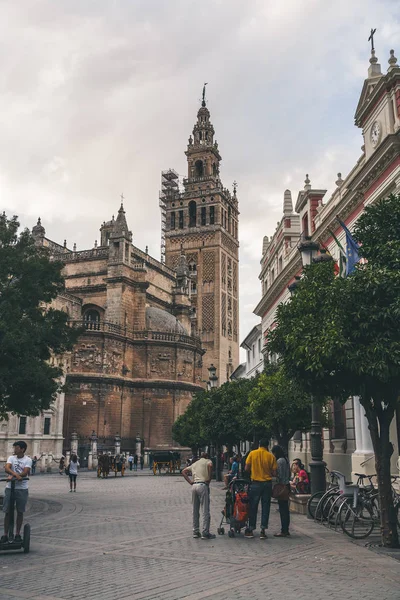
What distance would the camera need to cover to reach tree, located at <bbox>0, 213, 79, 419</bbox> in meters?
16.5

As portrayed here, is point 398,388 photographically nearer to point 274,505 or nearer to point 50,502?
point 274,505

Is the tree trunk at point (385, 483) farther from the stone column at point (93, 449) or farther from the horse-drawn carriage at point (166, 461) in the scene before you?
the stone column at point (93, 449)

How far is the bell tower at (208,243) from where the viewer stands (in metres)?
79.6

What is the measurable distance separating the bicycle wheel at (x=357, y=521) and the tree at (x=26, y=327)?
9.76 m

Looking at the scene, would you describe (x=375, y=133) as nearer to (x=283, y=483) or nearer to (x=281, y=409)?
(x=281, y=409)

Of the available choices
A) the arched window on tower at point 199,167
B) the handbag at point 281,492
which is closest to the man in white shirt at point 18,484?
the handbag at point 281,492

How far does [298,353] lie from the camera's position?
33.3 feet

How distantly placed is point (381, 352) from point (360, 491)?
358 centimetres

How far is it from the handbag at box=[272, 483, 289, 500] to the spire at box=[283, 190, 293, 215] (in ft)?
75.1

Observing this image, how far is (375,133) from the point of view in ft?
62.6

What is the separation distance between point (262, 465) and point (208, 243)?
73.6 meters

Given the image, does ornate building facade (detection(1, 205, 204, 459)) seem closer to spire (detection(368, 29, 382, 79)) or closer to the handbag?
spire (detection(368, 29, 382, 79))

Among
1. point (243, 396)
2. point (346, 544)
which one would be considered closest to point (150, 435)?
point (243, 396)

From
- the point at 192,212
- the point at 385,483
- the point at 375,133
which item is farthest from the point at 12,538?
the point at 192,212
